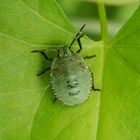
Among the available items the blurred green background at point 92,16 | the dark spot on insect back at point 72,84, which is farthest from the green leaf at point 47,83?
the blurred green background at point 92,16

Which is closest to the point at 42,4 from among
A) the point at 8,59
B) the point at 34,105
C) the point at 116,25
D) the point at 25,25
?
the point at 25,25

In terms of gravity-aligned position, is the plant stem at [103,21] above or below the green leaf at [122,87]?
above

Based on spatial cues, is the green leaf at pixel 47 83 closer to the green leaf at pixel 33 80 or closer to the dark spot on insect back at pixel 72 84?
the green leaf at pixel 33 80

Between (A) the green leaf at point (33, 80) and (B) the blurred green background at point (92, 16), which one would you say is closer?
(A) the green leaf at point (33, 80)

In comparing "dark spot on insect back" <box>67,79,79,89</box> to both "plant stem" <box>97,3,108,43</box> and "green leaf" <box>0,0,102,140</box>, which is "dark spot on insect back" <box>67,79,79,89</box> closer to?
"green leaf" <box>0,0,102,140</box>

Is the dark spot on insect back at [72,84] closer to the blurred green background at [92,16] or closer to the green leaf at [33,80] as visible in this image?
the green leaf at [33,80]

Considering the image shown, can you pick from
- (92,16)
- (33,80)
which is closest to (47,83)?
(33,80)
